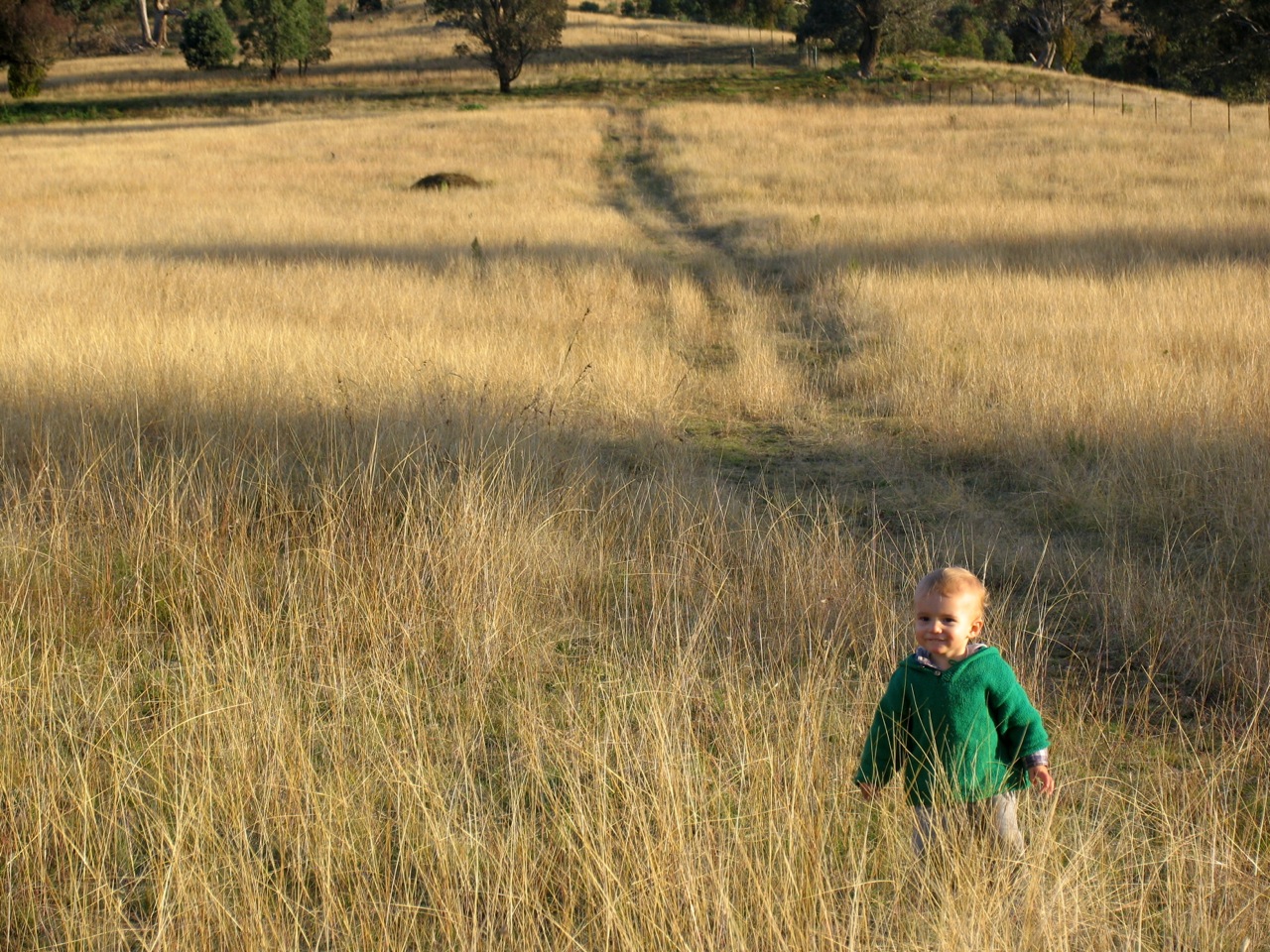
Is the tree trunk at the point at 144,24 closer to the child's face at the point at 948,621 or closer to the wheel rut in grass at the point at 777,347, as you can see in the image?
the wheel rut in grass at the point at 777,347

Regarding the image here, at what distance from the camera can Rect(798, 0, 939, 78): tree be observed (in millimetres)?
46688

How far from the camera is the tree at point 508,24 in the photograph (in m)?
47.4

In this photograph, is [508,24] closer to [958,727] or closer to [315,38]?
[315,38]

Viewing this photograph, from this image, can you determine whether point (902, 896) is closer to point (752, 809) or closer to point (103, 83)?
point (752, 809)

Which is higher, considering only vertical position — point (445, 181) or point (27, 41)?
point (27, 41)

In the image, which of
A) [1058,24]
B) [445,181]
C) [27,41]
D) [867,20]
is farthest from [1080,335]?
[1058,24]

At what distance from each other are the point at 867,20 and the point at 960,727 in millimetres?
49564

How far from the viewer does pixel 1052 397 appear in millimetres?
7004

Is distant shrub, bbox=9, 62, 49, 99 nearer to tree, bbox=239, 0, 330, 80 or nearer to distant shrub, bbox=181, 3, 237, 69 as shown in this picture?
distant shrub, bbox=181, 3, 237, 69

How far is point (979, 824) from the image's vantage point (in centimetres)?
256

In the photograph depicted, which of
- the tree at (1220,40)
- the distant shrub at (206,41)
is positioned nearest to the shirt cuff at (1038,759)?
the tree at (1220,40)

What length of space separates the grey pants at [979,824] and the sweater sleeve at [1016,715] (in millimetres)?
121

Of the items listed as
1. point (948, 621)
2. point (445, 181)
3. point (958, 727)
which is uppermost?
point (445, 181)

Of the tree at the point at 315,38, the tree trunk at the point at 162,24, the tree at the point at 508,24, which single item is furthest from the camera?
the tree trunk at the point at 162,24
